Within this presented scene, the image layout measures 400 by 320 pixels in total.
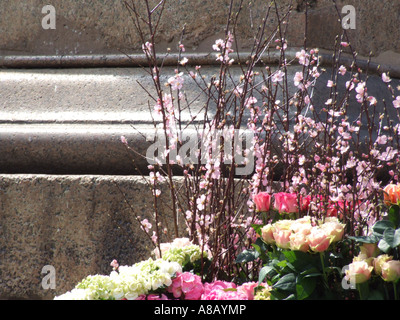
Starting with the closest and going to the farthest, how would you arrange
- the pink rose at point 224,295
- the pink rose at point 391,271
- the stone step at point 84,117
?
the pink rose at point 391,271
the pink rose at point 224,295
the stone step at point 84,117

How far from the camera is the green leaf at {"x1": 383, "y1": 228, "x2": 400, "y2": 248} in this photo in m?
1.60

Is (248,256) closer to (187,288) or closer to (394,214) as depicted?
(187,288)

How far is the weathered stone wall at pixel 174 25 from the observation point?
11.3 feet

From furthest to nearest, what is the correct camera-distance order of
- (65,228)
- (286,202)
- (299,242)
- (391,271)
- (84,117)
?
(84,117), (65,228), (286,202), (299,242), (391,271)

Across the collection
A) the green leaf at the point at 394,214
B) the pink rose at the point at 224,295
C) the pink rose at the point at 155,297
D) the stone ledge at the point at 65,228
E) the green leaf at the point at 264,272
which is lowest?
the stone ledge at the point at 65,228

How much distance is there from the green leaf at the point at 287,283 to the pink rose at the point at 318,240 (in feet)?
0.43

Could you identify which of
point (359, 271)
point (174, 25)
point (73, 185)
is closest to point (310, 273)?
point (359, 271)

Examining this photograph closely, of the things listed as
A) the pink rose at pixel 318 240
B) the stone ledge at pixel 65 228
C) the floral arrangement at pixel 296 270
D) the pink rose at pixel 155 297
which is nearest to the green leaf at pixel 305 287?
the floral arrangement at pixel 296 270

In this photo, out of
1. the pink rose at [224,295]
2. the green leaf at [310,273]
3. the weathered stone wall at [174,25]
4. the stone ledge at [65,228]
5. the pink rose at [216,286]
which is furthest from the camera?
the weathered stone wall at [174,25]

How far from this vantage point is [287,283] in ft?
5.66

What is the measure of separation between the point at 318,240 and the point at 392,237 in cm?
21

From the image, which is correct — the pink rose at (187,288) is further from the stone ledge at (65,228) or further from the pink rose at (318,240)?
the stone ledge at (65,228)

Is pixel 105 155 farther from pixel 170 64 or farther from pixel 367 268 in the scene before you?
pixel 367 268
